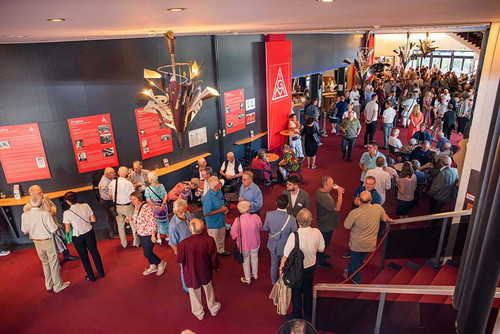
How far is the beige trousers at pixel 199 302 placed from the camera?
4.36 m

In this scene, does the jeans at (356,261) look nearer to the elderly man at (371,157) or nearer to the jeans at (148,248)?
the elderly man at (371,157)

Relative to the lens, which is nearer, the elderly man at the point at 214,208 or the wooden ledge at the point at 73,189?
the elderly man at the point at 214,208

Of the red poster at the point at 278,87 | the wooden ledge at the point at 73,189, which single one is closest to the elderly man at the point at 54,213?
the wooden ledge at the point at 73,189

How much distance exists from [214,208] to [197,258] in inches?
50.0

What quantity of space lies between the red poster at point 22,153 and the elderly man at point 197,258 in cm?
381

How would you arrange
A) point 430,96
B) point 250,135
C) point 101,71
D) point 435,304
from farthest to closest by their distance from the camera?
point 430,96, point 250,135, point 101,71, point 435,304

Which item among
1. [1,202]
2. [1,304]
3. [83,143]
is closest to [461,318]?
[1,304]

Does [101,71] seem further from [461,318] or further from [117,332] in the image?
[461,318]

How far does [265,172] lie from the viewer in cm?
790

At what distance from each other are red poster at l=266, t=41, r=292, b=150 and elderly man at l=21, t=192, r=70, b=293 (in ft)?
21.1

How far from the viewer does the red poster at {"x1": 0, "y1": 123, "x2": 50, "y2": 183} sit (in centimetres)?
592

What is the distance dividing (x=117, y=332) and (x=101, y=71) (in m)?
4.47

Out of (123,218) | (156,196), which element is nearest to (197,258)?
(156,196)

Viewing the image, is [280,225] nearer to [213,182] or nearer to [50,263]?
[213,182]
